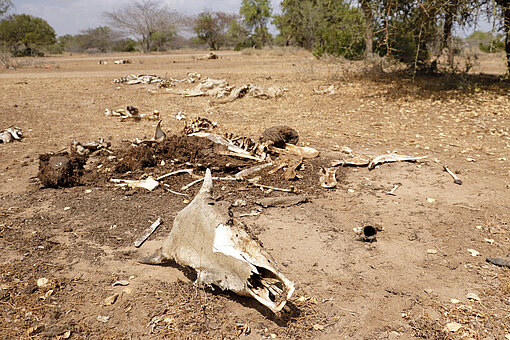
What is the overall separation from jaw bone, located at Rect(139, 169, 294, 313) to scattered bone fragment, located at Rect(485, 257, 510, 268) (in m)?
1.93

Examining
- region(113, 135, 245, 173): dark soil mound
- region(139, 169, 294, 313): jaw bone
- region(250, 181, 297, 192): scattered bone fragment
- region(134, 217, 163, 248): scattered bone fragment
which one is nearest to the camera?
region(139, 169, 294, 313): jaw bone

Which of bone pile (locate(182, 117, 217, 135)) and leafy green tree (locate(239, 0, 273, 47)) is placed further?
leafy green tree (locate(239, 0, 273, 47))

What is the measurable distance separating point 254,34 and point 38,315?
40239 millimetres

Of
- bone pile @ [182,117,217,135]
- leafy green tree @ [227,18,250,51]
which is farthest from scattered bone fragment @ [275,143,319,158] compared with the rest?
leafy green tree @ [227,18,250,51]

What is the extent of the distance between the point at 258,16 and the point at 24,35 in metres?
22.5

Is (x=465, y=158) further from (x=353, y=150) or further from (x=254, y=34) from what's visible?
(x=254, y=34)

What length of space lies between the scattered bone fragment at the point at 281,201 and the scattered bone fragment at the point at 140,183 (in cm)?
139

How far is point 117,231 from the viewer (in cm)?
364

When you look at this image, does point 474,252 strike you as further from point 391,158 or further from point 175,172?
point 175,172

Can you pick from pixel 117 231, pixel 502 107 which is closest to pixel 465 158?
pixel 502 107

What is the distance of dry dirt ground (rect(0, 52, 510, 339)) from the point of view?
8.14 feet

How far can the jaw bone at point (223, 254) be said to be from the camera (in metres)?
2.37

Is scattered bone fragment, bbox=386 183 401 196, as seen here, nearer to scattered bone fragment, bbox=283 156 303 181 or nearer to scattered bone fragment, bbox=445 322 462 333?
scattered bone fragment, bbox=283 156 303 181

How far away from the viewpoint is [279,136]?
18.3 ft
